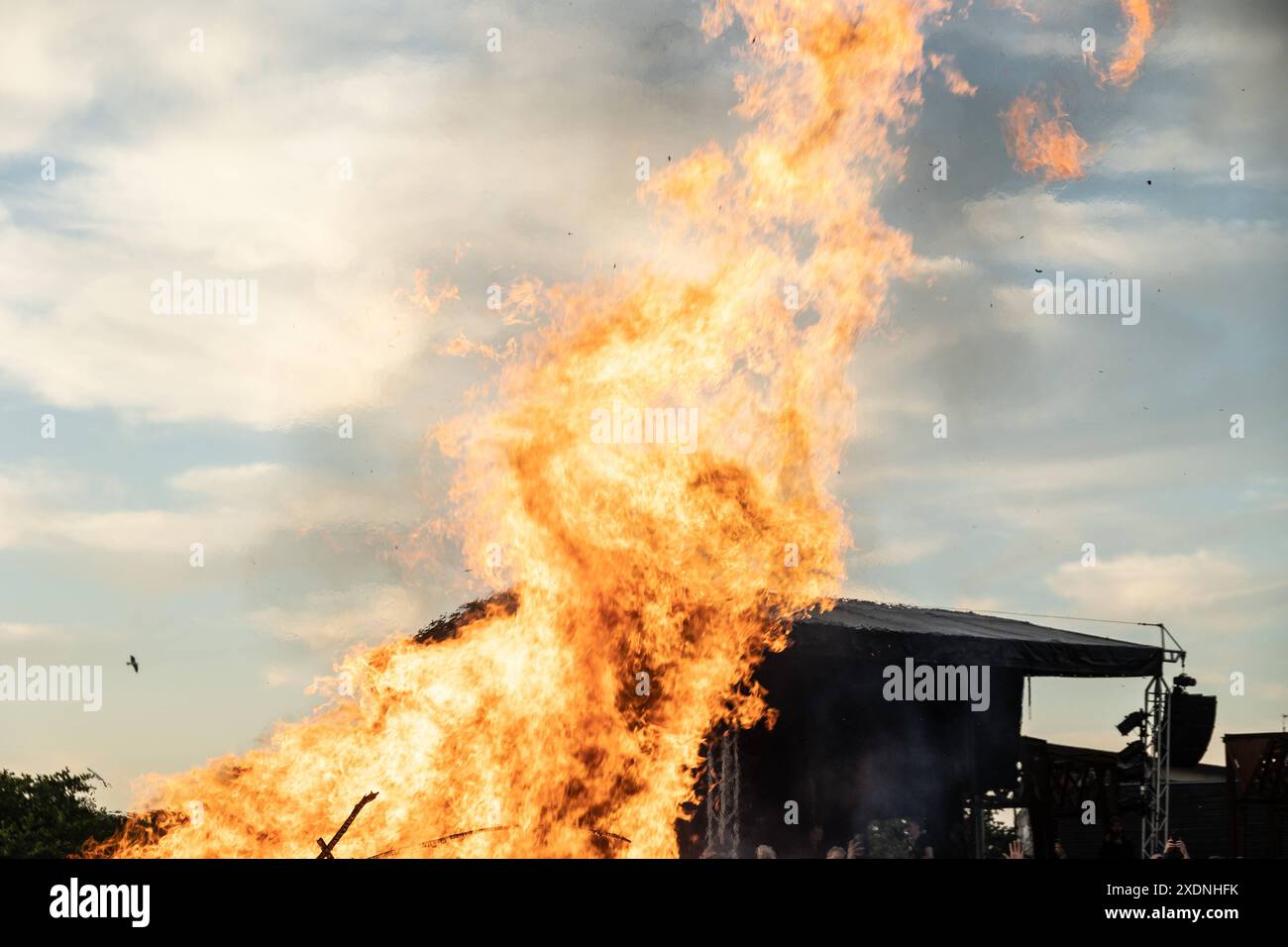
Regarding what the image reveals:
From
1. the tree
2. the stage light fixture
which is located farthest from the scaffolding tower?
the tree

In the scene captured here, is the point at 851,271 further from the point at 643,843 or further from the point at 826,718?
the point at 826,718

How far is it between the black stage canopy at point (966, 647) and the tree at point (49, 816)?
20623 mm

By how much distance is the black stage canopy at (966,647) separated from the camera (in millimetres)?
14266

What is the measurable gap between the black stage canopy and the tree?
20623mm

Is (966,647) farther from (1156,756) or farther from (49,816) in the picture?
(49,816)

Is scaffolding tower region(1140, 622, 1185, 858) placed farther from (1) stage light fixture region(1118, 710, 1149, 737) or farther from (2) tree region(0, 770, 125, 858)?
(2) tree region(0, 770, 125, 858)

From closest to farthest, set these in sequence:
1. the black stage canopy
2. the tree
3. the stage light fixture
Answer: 1. the black stage canopy
2. the stage light fixture
3. the tree

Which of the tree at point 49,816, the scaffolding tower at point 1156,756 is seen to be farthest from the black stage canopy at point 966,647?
the tree at point 49,816

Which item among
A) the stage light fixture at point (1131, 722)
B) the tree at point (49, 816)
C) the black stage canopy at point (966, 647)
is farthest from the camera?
the tree at point (49, 816)

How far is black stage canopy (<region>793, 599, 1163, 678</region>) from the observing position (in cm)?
1427

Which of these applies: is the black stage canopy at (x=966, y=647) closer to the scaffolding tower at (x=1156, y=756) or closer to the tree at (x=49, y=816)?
the scaffolding tower at (x=1156, y=756)

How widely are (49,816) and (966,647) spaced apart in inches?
963
